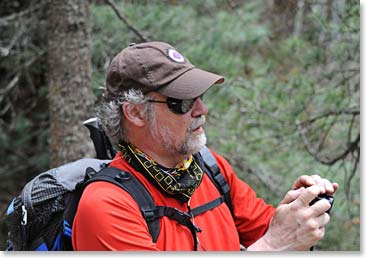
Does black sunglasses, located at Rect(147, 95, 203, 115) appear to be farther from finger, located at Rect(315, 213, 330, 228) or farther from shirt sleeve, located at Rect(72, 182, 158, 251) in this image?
finger, located at Rect(315, 213, 330, 228)

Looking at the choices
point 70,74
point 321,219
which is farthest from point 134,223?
point 70,74

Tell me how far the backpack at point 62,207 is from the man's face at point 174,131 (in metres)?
0.14

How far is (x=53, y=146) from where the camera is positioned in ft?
10.1

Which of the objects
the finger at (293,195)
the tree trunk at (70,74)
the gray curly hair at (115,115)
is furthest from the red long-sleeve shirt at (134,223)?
the tree trunk at (70,74)

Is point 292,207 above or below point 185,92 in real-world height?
below

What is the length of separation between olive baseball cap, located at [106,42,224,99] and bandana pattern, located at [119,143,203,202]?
0.65ft

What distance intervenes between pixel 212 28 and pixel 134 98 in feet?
9.57

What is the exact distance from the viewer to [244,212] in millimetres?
1751

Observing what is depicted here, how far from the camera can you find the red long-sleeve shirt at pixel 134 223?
1.37 meters

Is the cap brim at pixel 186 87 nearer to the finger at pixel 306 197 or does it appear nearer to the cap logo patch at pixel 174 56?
the cap logo patch at pixel 174 56

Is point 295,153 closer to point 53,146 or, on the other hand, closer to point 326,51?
point 326,51

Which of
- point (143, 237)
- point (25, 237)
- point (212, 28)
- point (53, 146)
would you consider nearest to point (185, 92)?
point (143, 237)

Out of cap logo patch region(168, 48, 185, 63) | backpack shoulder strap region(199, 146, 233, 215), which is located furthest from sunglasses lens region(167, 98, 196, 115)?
backpack shoulder strap region(199, 146, 233, 215)

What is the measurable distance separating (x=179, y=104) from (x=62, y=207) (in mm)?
480
